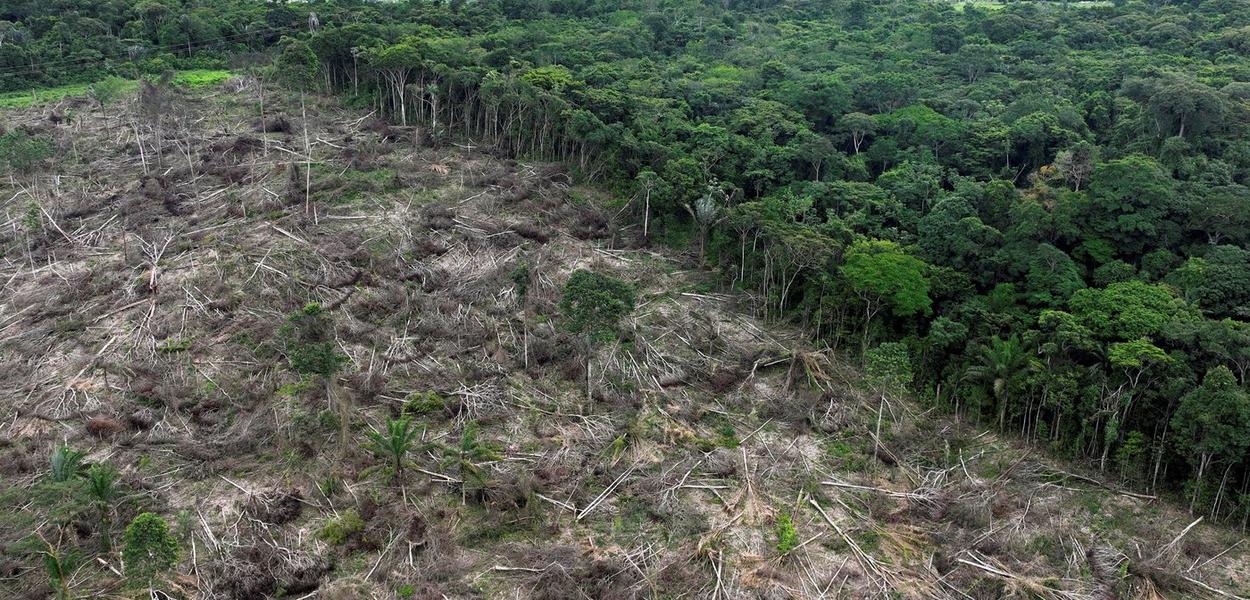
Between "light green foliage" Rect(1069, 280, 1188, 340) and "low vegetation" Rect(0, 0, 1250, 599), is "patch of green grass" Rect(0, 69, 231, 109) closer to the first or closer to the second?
"low vegetation" Rect(0, 0, 1250, 599)

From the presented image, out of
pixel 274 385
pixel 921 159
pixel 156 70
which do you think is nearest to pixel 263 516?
pixel 274 385

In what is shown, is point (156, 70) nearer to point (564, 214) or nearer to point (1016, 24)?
point (564, 214)

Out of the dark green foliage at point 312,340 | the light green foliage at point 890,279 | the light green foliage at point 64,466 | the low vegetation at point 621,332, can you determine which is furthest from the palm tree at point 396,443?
the light green foliage at point 890,279

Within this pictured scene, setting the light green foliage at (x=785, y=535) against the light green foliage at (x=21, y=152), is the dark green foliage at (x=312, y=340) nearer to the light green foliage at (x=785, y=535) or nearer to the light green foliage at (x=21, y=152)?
the light green foliage at (x=785, y=535)

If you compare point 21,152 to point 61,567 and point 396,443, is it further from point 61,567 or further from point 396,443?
point 396,443

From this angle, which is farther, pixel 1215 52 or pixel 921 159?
pixel 1215 52

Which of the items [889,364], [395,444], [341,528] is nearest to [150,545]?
[341,528]

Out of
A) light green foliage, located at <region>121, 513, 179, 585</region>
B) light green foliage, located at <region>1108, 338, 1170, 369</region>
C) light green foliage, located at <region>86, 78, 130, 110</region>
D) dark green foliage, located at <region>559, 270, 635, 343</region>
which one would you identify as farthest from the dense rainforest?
light green foliage, located at <region>121, 513, 179, 585</region>

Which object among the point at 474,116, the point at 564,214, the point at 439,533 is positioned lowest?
the point at 439,533
